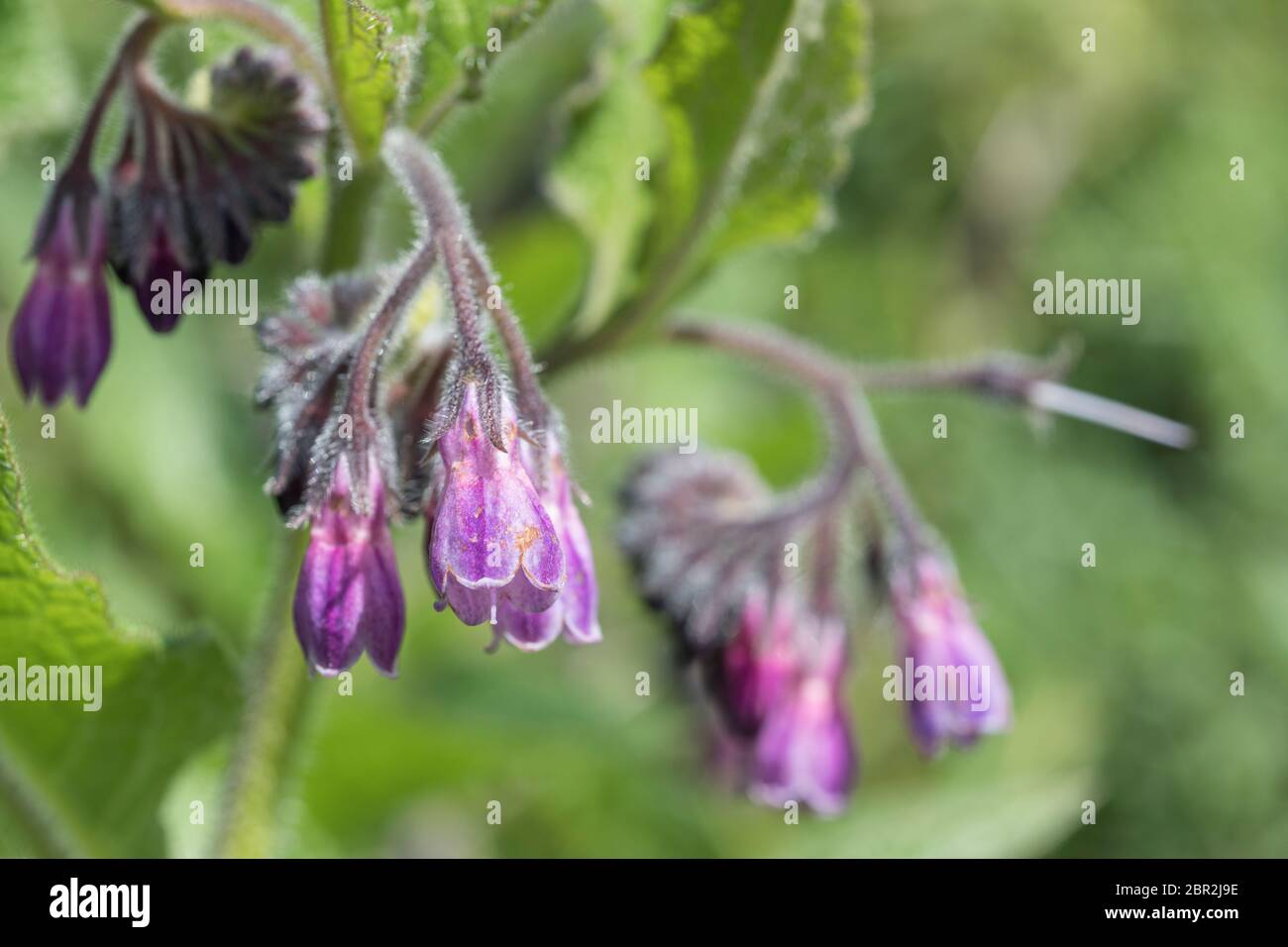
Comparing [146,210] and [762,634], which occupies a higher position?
[146,210]

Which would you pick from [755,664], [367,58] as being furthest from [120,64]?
[755,664]

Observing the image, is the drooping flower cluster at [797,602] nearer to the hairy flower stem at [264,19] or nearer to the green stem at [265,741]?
the green stem at [265,741]

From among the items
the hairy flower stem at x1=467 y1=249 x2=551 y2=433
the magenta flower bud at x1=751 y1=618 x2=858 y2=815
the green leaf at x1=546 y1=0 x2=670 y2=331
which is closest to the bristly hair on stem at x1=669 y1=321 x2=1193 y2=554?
the green leaf at x1=546 y1=0 x2=670 y2=331

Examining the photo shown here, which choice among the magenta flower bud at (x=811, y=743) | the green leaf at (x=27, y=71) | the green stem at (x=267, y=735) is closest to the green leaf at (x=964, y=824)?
the magenta flower bud at (x=811, y=743)

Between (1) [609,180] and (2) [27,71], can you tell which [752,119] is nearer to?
(1) [609,180]

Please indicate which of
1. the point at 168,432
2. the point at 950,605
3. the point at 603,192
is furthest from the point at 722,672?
the point at 168,432
